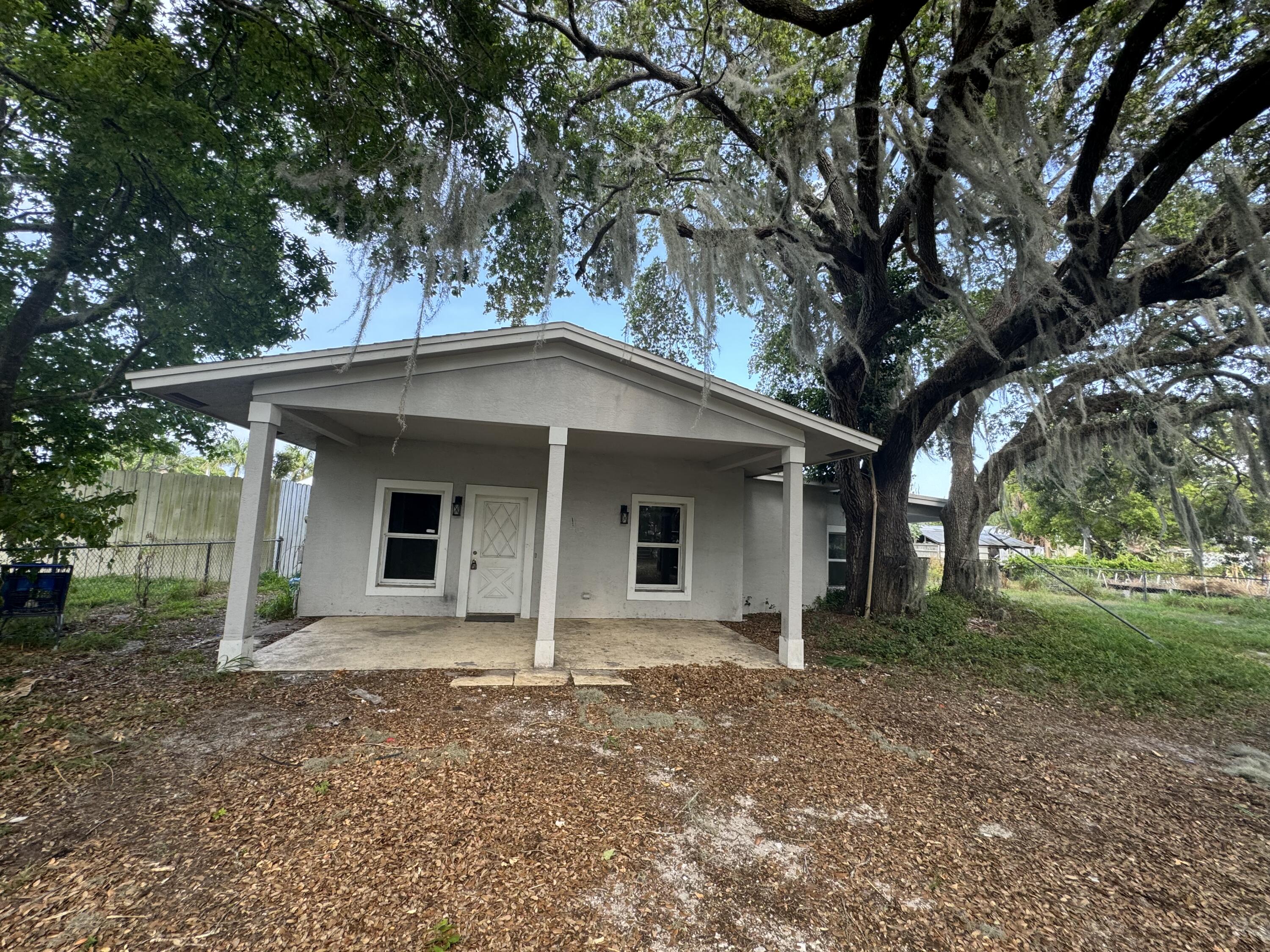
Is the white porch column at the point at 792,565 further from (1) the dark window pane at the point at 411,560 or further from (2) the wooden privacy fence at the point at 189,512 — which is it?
(2) the wooden privacy fence at the point at 189,512

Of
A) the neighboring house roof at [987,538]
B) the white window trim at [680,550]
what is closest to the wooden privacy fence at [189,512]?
the white window trim at [680,550]

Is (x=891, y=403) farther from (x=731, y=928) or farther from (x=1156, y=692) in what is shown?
(x=731, y=928)

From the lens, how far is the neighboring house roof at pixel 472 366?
4652mm

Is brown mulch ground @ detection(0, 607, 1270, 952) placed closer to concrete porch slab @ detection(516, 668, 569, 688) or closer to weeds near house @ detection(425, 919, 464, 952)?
weeds near house @ detection(425, 919, 464, 952)

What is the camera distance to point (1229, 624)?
1058cm

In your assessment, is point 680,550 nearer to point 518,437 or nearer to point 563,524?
point 563,524

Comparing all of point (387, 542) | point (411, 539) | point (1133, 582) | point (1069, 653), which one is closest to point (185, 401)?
point (387, 542)

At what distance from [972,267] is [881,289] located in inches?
42.4

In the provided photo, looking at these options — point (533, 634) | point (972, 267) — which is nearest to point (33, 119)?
point (533, 634)

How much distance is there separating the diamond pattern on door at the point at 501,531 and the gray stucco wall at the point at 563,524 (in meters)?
0.29

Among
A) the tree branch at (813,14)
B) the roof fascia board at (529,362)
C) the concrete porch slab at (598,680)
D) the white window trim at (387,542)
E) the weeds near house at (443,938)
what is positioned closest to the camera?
the weeds near house at (443,938)

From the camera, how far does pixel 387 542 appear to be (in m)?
6.88

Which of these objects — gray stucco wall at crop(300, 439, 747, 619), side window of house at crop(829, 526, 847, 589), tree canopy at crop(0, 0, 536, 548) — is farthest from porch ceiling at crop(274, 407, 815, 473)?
side window of house at crop(829, 526, 847, 589)

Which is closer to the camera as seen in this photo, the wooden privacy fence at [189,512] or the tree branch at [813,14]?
the tree branch at [813,14]
